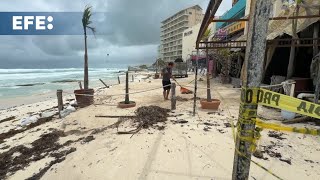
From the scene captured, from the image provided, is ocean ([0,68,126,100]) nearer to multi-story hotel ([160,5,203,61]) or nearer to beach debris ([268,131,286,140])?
beach debris ([268,131,286,140])

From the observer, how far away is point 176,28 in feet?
312

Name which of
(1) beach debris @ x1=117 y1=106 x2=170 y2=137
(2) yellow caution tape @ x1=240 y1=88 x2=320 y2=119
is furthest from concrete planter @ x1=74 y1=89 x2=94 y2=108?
(2) yellow caution tape @ x1=240 y1=88 x2=320 y2=119

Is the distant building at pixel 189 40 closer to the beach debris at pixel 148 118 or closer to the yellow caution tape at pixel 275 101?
the beach debris at pixel 148 118

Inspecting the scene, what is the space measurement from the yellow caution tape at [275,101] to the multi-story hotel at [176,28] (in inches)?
3282

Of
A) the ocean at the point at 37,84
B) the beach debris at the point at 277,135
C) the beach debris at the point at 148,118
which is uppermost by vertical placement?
the beach debris at the point at 148,118

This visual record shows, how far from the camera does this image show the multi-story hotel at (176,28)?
8888 cm

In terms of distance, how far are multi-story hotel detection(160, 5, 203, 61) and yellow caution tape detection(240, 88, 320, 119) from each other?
274ft

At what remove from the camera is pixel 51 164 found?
4.60 meters

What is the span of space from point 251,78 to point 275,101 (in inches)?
14.9

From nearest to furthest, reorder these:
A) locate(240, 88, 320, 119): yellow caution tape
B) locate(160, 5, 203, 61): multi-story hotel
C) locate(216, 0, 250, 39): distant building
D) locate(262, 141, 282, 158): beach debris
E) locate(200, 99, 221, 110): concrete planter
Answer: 1. locate(240, 88, 320, 119): yellow caution tape
2. locate(262, 141, 282, 158): beach debris
3. locate(200, 99, 221, 110): concrete planter
4. locate(216, 0, 250, 39): distant building
5. locate(160, 5, 203, 61): multi-story hotel

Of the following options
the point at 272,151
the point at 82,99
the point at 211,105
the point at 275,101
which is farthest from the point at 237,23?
the point at 275,101

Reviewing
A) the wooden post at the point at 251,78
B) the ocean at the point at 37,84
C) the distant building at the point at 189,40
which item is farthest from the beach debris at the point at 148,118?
the distant building at the point at 189,40

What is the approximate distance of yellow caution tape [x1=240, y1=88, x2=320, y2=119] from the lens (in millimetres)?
1975

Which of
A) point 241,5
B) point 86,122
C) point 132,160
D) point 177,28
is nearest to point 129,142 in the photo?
point 132,160
